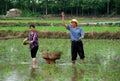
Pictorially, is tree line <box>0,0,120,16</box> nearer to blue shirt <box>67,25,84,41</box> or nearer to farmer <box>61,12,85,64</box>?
farmer <box>61,12,85,64</box>

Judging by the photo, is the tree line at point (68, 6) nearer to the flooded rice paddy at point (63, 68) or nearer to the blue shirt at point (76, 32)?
the flooded rice paddy at point (63, 68)

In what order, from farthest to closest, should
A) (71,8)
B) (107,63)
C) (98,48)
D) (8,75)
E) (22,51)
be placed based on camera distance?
(71,8), (98,48), (22,51), (107,63), (8,75)

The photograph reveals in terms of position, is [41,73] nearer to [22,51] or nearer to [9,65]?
[9,65]

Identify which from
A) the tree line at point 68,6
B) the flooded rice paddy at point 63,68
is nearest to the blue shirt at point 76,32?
the flooded rice paddy at point 63,68

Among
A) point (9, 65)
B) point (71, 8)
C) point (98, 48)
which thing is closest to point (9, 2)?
point (71, 8)

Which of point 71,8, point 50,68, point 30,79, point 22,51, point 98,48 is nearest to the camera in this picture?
point 30,79

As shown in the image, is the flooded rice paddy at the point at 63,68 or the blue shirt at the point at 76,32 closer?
the flooded rice paddy at the point at 63,68

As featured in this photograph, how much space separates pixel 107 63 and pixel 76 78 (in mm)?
3759

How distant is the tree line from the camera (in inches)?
3068

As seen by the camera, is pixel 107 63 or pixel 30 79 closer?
pixel 30 79

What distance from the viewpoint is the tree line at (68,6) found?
77938 mm

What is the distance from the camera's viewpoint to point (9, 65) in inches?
608

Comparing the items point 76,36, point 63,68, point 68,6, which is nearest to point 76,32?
point 76,36

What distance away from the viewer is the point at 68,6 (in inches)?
3142
